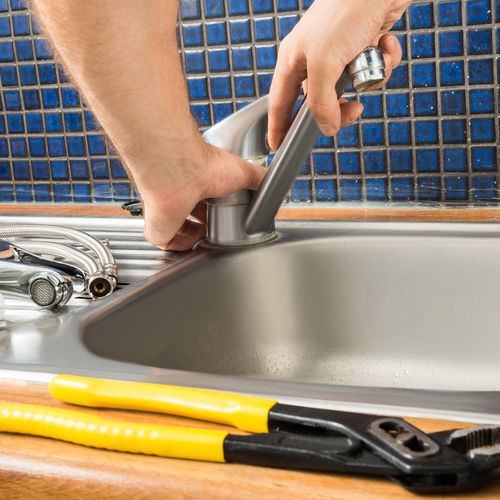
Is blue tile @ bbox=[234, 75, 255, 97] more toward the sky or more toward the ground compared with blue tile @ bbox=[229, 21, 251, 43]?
more toward the ground

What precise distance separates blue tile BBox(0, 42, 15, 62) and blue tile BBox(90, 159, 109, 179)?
0.69 feet

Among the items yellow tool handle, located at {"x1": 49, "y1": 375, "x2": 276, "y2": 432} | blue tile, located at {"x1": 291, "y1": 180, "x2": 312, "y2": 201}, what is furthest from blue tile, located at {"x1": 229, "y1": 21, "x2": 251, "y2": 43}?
yellow tool handle, located at {"x1": 49, "y1": 375, "x2": 276, "y2": 432}

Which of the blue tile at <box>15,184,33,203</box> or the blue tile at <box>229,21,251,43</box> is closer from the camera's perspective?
the blue tile at <box>229,21,251,43</box>

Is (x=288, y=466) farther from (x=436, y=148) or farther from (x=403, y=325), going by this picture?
(x=436, y=148)

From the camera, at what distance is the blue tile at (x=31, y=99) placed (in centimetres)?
114

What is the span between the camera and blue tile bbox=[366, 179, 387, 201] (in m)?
0.94

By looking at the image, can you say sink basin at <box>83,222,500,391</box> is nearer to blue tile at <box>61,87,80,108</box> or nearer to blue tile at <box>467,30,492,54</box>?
blue tile at <box>467,30,492,54</box>

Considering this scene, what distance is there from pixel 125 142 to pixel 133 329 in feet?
0.55

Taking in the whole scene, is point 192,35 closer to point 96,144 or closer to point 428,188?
point 96,144

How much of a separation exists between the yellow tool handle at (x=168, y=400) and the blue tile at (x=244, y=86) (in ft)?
2.10

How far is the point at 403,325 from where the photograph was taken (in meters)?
0.76

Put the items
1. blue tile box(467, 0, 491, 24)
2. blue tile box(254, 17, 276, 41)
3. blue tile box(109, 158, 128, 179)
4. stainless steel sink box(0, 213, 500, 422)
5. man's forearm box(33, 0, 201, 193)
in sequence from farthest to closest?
blue tile box(109, 158, 128, 179) → blue tile box(254, 17, 276, 41) → blue tile box(467, 0, 491, 24) → stainless steel sink box(0, 213, 500, 422) → man's forearm box(33, 0, 201, 193)

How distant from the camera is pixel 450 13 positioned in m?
0.87

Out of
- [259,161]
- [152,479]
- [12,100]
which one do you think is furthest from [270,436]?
[12,100]
